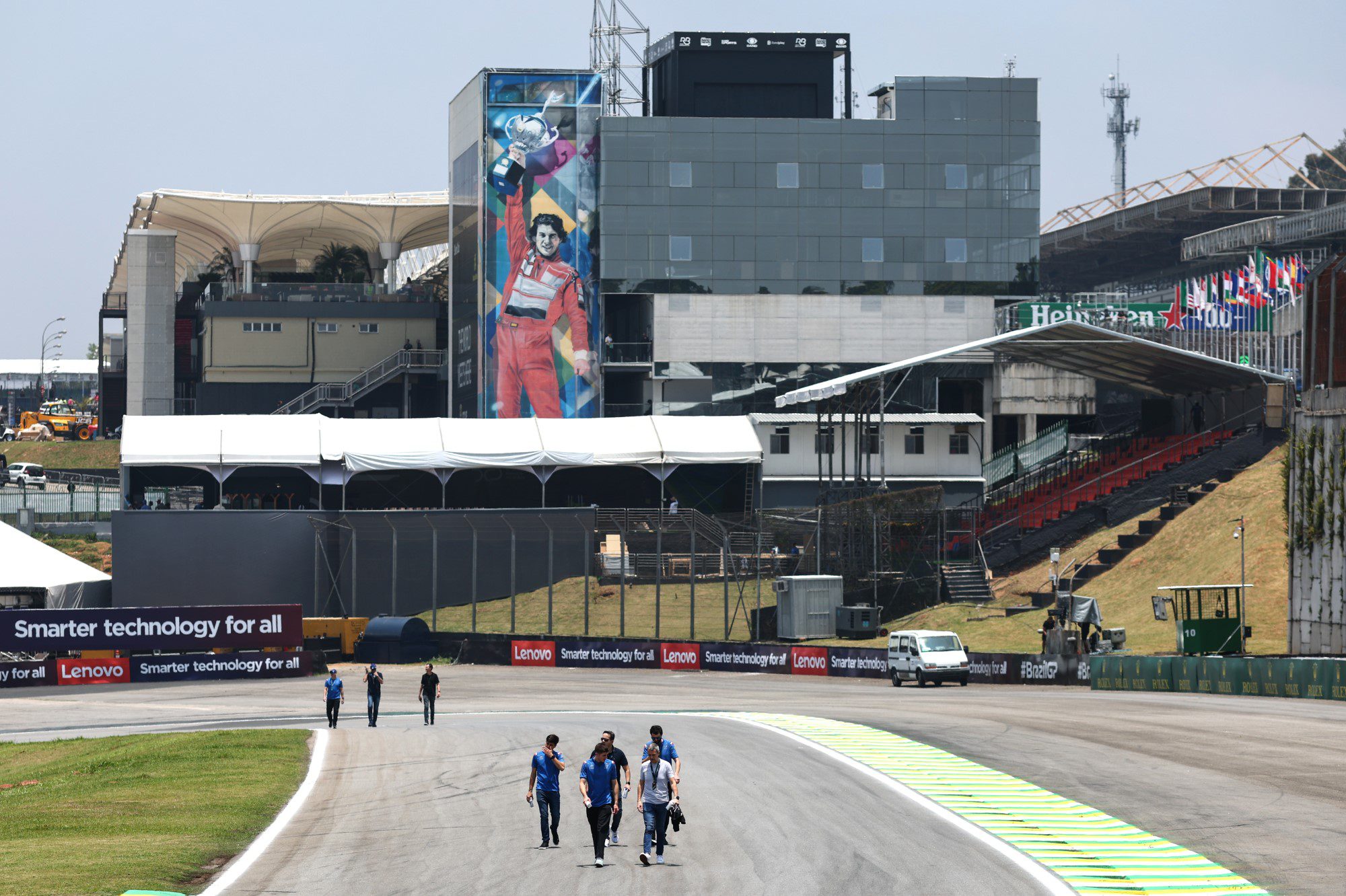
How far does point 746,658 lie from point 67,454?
287ft

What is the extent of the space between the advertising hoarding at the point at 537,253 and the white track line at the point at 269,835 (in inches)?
2623

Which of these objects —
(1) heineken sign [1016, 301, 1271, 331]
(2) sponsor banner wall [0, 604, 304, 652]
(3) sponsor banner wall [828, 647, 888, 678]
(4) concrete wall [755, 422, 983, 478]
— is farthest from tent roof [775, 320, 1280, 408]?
(2) sponsor banner wall [0, 604, 304, 652]

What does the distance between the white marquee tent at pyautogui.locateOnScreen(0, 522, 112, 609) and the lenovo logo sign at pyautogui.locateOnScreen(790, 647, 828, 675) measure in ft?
103

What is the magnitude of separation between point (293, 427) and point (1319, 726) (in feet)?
199

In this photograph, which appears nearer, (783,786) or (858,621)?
(783,786)

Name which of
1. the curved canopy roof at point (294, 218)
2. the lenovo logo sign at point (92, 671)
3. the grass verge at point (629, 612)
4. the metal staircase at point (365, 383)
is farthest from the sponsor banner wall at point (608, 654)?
the curved canopy roof at point (294, 218)

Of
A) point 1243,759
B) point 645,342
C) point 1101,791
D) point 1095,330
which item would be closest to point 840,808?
point 1101,791

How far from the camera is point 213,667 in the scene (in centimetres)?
5806

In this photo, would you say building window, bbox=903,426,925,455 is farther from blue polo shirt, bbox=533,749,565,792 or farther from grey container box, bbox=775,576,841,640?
blue polo shirt, bbox=533,749,565,792

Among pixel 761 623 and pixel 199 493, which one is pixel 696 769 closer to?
pixel 761 623

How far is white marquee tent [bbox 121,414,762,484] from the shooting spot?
79000 millimetres

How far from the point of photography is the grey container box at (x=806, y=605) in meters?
60.8

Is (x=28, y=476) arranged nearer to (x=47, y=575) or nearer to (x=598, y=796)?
(x=47, y=575)

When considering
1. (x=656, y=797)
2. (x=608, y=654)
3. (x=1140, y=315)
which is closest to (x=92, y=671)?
(x=608, y=654)
